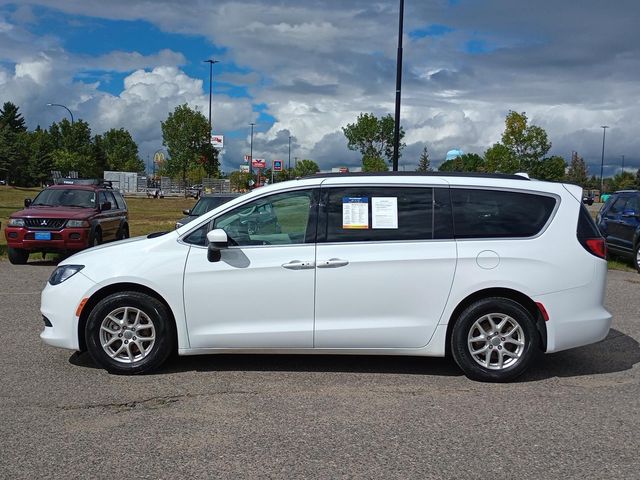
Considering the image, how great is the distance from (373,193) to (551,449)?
8.23ft

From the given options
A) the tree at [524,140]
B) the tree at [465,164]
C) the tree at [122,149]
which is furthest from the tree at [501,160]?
the tree at [122,149]

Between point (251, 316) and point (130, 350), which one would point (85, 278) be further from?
point (251, 316)

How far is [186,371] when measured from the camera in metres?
5.75

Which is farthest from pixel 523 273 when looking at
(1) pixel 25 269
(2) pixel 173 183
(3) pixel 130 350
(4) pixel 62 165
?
(4) pixel 62 165

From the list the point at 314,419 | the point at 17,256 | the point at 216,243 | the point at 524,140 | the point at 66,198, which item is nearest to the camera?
the point at 314,419

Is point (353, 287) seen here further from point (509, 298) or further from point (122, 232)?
point (122, 232)

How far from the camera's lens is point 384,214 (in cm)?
559

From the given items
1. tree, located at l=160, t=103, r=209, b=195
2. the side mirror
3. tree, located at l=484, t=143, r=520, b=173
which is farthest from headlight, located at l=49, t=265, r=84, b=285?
tree, located at l=160, t=103, r=209, b=195

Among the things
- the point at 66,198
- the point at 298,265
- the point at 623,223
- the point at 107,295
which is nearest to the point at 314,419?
the point at 298,265

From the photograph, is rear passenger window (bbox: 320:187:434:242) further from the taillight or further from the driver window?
the taillight

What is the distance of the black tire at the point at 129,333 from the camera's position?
18.1 feet

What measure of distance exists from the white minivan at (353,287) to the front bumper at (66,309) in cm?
1

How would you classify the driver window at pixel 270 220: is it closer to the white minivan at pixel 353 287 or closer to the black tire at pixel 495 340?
the white minivan at pixel 353 287

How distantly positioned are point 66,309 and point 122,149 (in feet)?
373
